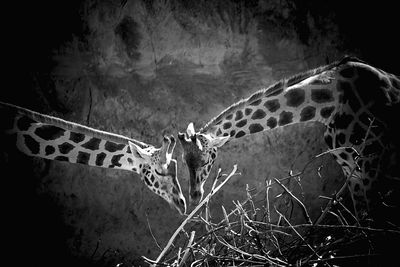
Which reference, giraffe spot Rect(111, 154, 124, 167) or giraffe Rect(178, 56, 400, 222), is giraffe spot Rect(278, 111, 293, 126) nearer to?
giraffe Rect(178, 56, 400, 222)

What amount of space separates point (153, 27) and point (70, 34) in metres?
0.72

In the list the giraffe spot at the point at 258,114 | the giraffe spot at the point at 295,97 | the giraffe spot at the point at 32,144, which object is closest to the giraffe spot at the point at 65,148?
the giraffe spot at the point at 32,144

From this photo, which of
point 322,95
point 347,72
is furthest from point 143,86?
point 347,72

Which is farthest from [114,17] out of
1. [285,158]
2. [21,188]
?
[285,158]

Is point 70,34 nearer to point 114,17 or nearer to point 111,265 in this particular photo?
point 114,17

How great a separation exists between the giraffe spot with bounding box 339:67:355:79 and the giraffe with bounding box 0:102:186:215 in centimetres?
123

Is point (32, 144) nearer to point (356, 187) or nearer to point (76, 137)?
point (76, 137)

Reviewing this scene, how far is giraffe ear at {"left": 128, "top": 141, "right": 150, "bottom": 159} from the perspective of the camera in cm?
257

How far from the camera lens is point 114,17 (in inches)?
135

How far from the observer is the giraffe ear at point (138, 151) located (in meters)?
2.57

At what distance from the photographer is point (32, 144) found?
8.73 feet

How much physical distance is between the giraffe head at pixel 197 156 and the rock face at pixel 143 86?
106 centimetres

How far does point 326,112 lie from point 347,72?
0.98ft

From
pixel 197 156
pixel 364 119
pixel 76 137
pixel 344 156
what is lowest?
pixel 344 156
